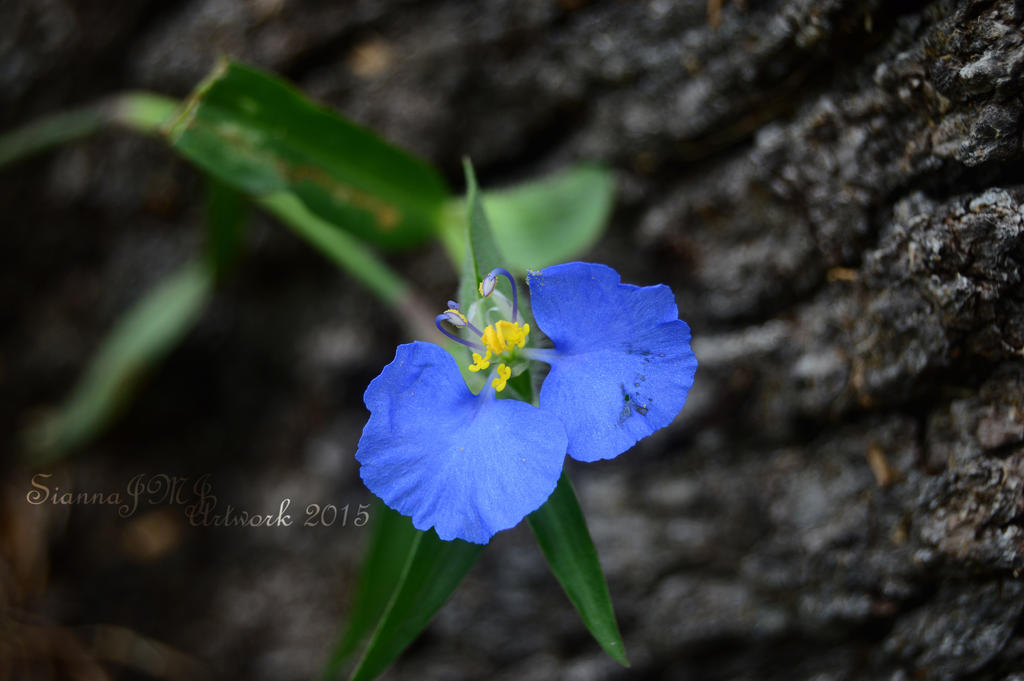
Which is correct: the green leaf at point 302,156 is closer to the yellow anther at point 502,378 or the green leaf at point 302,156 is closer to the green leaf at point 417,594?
the yellow anther at point 502,378

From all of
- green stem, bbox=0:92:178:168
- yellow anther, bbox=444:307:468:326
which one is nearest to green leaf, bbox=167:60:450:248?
green stem, bbox=0:92:178:168

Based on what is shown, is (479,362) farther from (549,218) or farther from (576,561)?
(549,218)

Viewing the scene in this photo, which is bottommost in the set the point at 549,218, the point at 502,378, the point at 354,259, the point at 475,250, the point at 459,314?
the point at 502,378

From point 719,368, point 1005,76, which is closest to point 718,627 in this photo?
point 719,368

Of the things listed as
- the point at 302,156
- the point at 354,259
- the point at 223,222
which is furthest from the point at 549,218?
the point at 223,222

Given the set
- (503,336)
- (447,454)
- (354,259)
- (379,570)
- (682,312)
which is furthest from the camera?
(354,259)

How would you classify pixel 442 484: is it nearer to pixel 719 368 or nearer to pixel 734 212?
pixel 719 368

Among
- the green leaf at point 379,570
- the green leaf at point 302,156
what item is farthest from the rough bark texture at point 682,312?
the green leaf at point 379,570
